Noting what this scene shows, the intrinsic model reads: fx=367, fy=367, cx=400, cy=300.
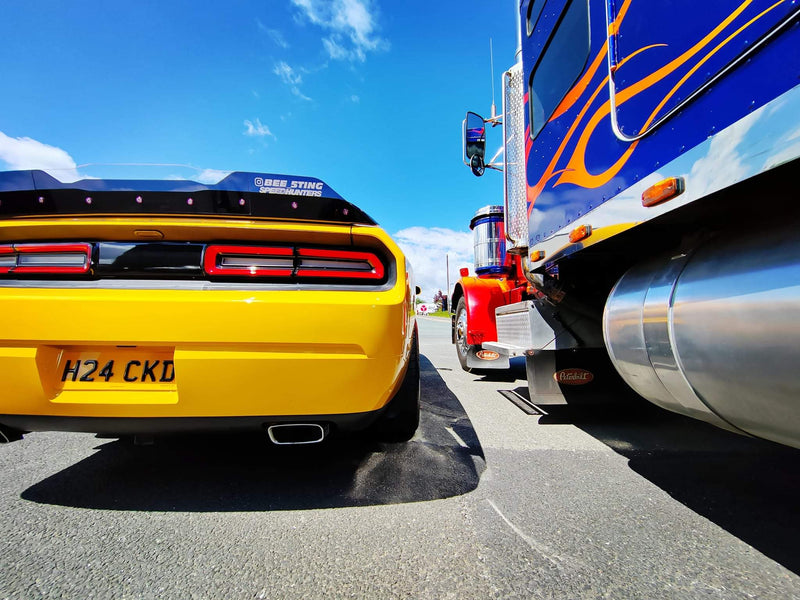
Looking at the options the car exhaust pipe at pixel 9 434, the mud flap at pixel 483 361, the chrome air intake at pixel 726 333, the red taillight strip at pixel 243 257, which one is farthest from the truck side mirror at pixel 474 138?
the car exhaust pipe at pixel 9 434

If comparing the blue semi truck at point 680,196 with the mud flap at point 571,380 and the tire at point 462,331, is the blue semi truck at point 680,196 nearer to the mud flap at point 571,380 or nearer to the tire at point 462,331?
the mud flap at point 571,380

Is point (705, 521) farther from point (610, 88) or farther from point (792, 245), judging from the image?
point (610, 88)

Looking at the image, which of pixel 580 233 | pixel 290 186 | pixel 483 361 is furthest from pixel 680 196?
pixel 483 361

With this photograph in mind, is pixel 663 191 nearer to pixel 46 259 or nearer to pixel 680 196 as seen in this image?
pixel 680 196

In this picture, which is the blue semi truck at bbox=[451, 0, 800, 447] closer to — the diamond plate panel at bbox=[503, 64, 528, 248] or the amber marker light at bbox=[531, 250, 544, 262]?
the amber marker light at bbox=[531, 250, 544, 262]

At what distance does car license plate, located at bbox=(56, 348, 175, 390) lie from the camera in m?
1.34

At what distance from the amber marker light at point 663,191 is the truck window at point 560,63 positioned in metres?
0.99

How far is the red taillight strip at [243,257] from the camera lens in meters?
1.40

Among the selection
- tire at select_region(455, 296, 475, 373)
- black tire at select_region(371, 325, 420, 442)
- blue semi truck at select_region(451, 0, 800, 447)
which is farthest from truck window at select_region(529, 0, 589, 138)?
tire at select_region(455, 296, 475, 373)

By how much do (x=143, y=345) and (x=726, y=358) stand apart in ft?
6.37

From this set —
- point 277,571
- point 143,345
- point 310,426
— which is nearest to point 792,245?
point 310,426

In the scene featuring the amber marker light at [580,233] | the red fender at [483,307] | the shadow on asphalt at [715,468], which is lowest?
the shadow on asphalt at [715,468]

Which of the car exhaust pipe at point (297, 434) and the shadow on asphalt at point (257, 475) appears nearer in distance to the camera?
the car exhaust pipe at point (297, 434)

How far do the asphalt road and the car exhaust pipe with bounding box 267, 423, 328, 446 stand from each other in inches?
12.6
